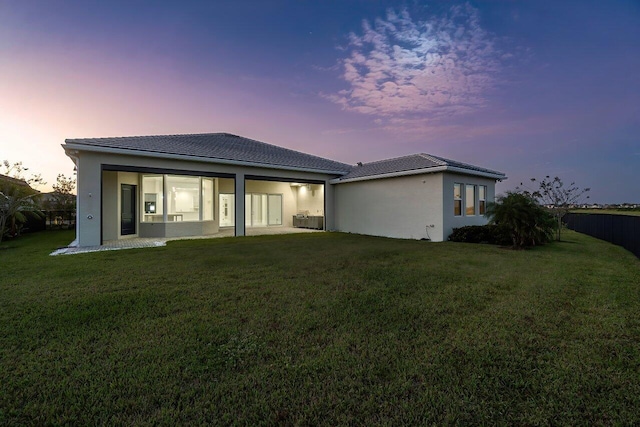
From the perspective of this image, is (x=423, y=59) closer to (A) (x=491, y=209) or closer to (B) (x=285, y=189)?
(A) (x=491, y=209)

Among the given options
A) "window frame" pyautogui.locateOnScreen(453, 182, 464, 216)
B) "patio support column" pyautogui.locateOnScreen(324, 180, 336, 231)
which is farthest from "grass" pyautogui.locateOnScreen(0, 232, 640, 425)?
"patio support column" pyautogui.locateOnScreen(324, 180, 336, 231)

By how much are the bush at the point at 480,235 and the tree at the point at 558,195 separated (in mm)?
4218

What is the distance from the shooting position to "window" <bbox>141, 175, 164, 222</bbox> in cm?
1330

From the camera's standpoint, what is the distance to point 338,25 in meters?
12.9

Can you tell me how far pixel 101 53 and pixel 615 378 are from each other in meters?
16.5

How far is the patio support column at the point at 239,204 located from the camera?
46.5 feet

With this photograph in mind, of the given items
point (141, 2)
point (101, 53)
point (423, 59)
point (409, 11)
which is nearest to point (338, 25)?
point (409, 11)

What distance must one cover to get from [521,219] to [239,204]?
12170mm

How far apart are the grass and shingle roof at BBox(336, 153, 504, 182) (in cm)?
730

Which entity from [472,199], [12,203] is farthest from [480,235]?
[12,203]

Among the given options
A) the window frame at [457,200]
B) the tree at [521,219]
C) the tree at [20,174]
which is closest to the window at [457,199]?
the window frame at [457,200]

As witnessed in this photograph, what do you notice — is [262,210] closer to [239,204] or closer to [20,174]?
[239,204]

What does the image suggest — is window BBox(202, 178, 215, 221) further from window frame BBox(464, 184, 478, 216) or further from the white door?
window frame BBox(464, 184, 478, 216)

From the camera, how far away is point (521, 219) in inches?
394
